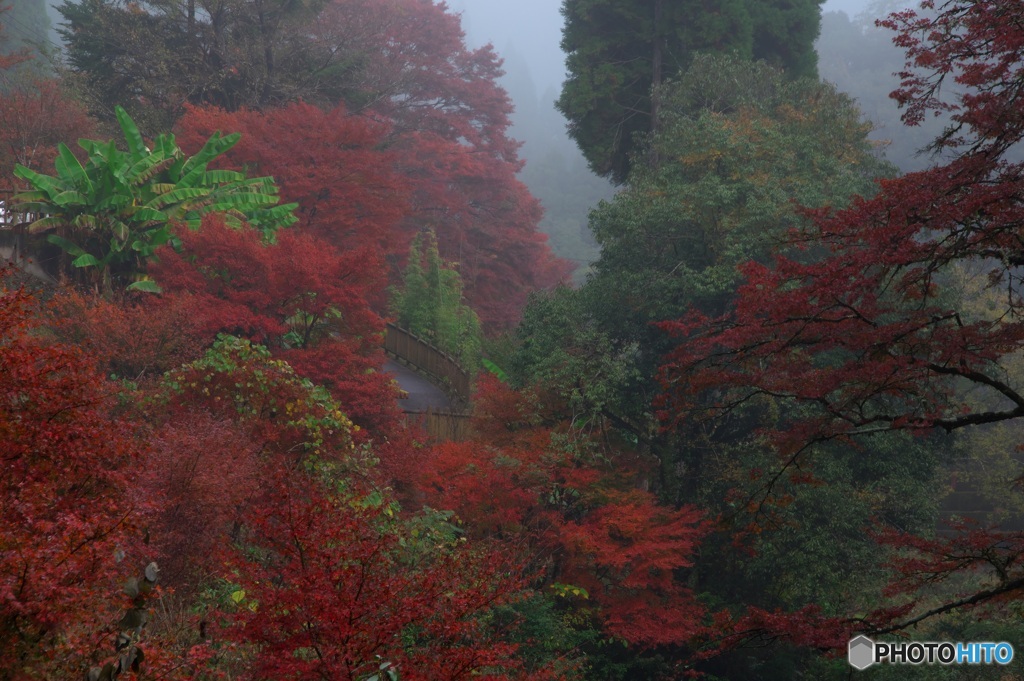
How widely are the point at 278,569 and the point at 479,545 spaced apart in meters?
4.74

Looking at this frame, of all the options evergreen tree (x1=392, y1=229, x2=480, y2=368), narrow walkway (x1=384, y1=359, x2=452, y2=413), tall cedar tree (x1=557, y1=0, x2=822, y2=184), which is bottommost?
narrow walkway (x1=384, y1=359, x2=452, y2=413)

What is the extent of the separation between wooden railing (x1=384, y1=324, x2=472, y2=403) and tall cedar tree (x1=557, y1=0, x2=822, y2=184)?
7.60m

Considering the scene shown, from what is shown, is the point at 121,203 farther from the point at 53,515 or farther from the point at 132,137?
the point at 53,515

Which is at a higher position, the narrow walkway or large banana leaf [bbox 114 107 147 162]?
large banana leaf [bbox 114 107 147 162]

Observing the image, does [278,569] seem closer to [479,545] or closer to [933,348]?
[479,545]

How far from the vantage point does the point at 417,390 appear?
86.5 ft

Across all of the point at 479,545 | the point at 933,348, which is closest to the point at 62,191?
the point at 479,545

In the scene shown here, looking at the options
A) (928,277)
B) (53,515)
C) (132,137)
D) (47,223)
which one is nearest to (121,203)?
(132,137)

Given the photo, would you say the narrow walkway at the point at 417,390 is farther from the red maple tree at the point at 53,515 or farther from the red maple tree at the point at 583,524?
the red maple tree at the point at 53,515

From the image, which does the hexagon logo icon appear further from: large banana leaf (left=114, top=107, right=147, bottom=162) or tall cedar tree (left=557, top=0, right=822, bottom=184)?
tall cedar tree (left=557, top=0, right=822, bottom=184)

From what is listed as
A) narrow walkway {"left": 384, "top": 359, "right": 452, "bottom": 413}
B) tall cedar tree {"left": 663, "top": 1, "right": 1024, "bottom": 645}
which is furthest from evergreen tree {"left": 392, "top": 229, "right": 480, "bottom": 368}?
tall cedar tree {"left": 663, "top": 1, "right": 1024, "bottom": 645}

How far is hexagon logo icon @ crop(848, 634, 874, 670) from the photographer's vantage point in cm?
754

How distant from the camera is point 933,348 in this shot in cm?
786

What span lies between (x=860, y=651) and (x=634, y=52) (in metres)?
21.7
